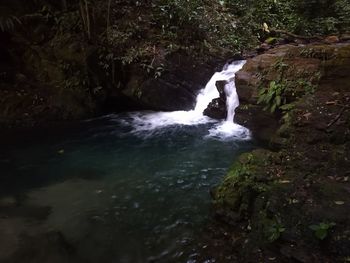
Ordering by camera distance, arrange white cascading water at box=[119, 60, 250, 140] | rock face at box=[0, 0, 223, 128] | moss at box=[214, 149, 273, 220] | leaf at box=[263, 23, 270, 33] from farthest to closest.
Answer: leaf at box=[263, 23, 270, 33] < rock face at box=[0, 0, 223, 128] < white cascading water at box=[119, 60, 250, 140] < moss at box=[214, 149, 273, 220]

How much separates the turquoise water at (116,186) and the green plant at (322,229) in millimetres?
1129

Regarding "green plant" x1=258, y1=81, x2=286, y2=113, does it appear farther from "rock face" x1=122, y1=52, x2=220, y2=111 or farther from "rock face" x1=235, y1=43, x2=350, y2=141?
"rock face" x1=122, y1=52, x2=220, y2=111

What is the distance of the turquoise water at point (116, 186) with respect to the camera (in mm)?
4820

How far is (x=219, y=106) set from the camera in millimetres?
9852

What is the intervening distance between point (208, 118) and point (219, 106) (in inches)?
16.2

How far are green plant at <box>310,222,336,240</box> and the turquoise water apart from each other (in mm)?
1129

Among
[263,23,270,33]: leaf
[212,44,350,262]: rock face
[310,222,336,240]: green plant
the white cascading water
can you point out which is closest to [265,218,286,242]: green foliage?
[212,44,350,262]: rock face

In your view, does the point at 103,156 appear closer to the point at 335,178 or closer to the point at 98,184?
the point at 98,184

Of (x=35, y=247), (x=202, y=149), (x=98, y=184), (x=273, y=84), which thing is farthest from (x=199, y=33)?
(x=35, y=247)

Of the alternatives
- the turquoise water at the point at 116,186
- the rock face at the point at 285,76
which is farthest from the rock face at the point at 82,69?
the rock face at the point at 285,76

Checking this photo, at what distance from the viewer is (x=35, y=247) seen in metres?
4.75

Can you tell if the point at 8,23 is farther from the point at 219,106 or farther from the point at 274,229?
the point at 274,229

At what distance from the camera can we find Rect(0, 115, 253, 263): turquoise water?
4.82 m

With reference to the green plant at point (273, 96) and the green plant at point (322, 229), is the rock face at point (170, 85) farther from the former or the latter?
the green plant at point (322, 229)
